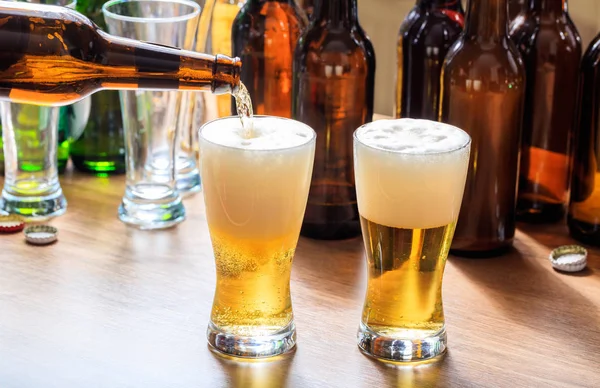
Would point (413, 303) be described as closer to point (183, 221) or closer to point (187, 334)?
point (187, 334)

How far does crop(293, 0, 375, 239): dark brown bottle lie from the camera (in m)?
1.20

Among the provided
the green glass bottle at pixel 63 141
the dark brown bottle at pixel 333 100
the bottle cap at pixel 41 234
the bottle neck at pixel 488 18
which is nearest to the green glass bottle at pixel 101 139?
the green glass bottle at pixel 63 141

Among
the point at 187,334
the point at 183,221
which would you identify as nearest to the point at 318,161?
the point at 183,221

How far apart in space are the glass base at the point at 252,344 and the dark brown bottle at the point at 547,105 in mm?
483

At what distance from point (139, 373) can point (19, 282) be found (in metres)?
0.26

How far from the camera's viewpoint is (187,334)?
100cm

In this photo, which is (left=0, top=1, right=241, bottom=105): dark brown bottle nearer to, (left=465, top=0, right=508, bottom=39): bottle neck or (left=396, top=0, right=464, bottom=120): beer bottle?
(left=465, top=0, right=508, bottom=39): bottle neck

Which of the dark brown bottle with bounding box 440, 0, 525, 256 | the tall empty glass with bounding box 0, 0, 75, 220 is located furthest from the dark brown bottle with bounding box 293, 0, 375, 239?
the tall empty glass with bounding box 0, 0, 75, 220

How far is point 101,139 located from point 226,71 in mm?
527

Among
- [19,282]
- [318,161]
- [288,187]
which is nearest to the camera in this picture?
[288,187]

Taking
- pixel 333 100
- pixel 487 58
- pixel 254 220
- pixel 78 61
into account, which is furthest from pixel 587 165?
pixel 78 61

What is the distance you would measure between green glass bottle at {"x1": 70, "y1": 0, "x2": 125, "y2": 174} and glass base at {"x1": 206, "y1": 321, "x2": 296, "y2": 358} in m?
0.55

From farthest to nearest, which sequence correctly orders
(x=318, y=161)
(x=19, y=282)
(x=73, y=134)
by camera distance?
(x=73, y=134) → (x=318, y=161) → (x=19, y=282)

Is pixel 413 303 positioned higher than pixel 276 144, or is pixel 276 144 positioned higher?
pixel 276 144
